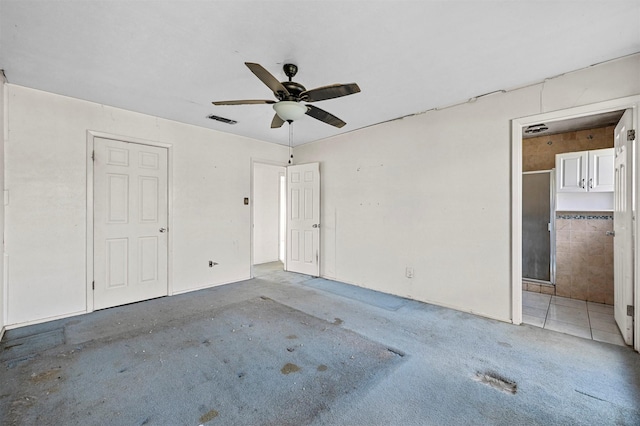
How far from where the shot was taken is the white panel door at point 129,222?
11.5 ft

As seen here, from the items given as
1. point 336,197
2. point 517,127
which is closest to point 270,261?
point 336,197

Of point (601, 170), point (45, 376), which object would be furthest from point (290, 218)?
point (601, 170)

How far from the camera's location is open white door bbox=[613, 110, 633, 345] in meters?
2.48

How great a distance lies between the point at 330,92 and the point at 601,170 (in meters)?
3.86

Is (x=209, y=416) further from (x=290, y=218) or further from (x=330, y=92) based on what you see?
(x=290, y=218)

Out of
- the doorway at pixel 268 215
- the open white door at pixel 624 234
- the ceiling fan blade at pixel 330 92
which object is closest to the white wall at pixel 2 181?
the ceiling fan blade at pixel 330 92

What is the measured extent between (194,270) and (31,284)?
176cm

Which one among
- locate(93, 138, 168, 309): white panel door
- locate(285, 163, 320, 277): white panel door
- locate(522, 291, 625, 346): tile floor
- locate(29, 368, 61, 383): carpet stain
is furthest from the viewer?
locate(285, 163, 320, 277): white panel door

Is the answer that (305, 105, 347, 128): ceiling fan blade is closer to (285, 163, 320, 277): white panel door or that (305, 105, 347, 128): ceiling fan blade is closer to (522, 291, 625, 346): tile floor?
(285, 163, 320, 277): white panel door

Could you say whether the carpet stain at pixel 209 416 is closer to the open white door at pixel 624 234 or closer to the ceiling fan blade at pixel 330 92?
the ceiling fan blade at pixel 330 92

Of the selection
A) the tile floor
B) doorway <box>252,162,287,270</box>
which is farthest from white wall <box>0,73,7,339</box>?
the tile floor

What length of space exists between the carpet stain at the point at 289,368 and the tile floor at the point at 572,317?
261 cm

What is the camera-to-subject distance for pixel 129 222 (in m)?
3.75

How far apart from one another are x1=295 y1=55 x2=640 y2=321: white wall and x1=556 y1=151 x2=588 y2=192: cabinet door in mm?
1515
